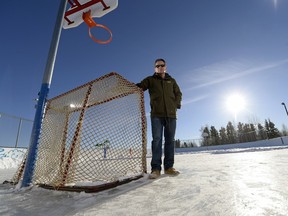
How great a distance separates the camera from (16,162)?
8273mm

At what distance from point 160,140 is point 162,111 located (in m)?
0.47

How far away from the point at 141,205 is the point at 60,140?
182 centimetres

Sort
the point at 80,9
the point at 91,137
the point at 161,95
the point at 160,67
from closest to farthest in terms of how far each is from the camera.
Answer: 1. the point at 91,137
2. the point at 161,95
3. the point at 160,67
4. the point at 80,9

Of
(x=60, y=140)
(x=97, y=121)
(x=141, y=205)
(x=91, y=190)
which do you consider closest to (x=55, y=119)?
(x=60, y=140)

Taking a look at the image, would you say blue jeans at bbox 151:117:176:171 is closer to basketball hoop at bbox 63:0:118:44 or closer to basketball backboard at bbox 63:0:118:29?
basketball hoop at bbox 63:0:118:44

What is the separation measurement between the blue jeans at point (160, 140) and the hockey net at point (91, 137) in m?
0.22

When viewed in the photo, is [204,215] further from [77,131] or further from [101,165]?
[101,165]

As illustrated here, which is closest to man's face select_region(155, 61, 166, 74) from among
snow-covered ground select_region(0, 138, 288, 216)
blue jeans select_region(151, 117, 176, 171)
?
blue jeans select_region(151, 117, 176, 171)

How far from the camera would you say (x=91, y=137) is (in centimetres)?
243

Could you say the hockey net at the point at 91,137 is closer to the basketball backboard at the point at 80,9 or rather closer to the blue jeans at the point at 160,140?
the blue jeans at the point at 160,140

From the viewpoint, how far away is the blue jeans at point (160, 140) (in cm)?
273

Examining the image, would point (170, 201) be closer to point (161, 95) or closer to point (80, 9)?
point (161, 95)

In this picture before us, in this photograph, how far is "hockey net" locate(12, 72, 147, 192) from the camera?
226 centimetres

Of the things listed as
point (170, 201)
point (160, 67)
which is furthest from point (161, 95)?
point (170, 201)
